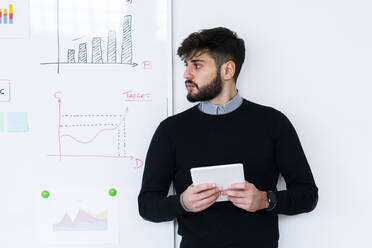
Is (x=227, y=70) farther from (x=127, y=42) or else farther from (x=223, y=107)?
(x=127, y=42)

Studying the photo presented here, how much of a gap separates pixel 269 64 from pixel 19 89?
0.94m

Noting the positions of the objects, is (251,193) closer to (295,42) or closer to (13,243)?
(295,42)

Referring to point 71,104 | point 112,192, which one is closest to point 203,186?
point 112,192

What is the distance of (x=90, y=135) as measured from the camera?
1615 mm

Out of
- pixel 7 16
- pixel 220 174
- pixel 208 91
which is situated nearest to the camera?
pixel 220 174

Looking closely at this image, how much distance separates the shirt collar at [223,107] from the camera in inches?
58.9

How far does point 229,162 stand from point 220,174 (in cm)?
19

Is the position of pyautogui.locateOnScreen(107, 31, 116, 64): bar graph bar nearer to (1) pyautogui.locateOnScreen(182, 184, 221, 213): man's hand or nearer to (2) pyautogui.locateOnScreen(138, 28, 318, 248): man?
(2) pyautogui.locateOnScreen(138, 28, 318, 248): man

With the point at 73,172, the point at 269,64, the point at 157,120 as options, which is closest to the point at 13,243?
the point at 73,172

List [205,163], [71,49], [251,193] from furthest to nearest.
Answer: [71,49] → [205,163] → [251,193]

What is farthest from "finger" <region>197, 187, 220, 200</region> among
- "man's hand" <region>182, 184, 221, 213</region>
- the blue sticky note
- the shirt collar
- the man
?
the blue sticky note

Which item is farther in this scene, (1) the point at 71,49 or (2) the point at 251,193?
(1) the point at 71,49

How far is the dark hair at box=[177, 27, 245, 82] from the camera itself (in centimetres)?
150

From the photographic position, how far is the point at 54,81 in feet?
5.29
